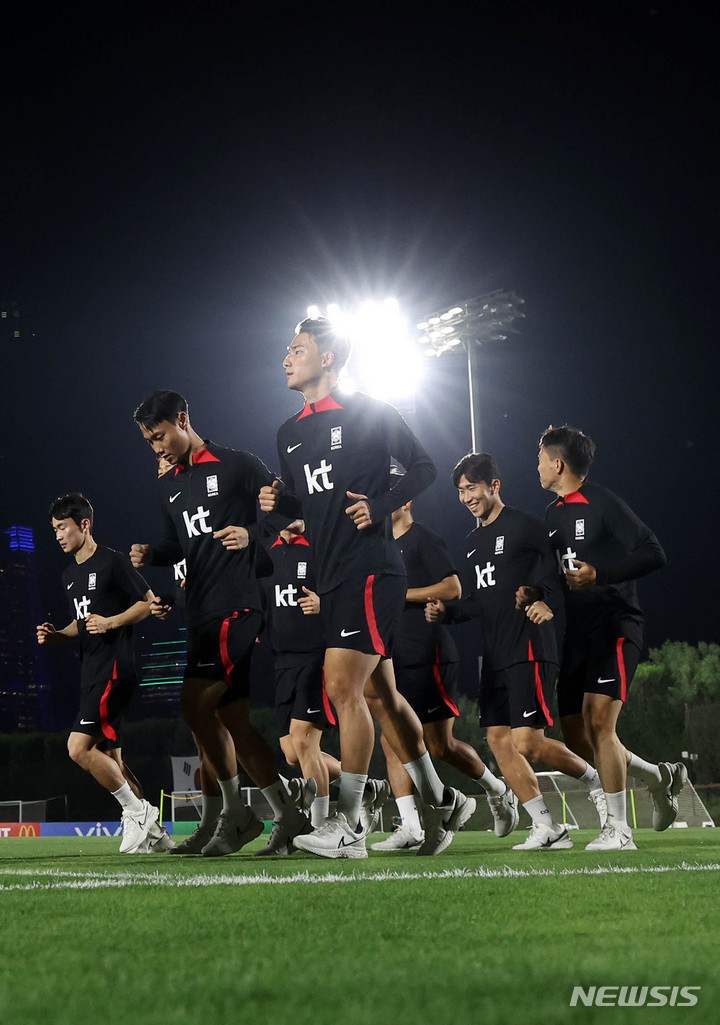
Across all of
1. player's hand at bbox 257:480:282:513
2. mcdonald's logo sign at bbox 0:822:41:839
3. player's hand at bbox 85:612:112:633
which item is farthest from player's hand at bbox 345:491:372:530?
mcdonald's logo sign at bbox 0:822:41:839

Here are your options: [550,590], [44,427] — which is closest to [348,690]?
[550,590]

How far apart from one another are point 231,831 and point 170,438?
2411mm

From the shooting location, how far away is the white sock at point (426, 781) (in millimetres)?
6297

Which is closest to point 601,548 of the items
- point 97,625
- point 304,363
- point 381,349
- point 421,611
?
point 421,611

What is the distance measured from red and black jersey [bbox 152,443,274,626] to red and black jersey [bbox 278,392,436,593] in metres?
0.41

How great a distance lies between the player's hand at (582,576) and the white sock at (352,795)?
6.90 ft

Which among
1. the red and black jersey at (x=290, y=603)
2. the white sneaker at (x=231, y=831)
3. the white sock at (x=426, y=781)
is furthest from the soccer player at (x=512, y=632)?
the white sneaker at (x=231, y=831)

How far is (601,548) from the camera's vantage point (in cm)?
793

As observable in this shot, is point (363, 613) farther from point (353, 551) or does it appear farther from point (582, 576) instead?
point (582, 576)

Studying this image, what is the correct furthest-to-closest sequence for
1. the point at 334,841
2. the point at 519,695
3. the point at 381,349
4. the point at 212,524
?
the point at 381,349
the point at 519,695
the point at 212,524
the point at 334,841

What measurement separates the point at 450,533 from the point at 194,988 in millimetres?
47538

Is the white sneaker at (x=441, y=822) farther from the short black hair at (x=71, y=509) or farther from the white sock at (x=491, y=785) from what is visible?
the short black hair at (x=71, y=509)

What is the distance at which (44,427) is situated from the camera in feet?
213

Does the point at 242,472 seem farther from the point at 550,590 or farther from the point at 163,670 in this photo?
the point at 163,670
